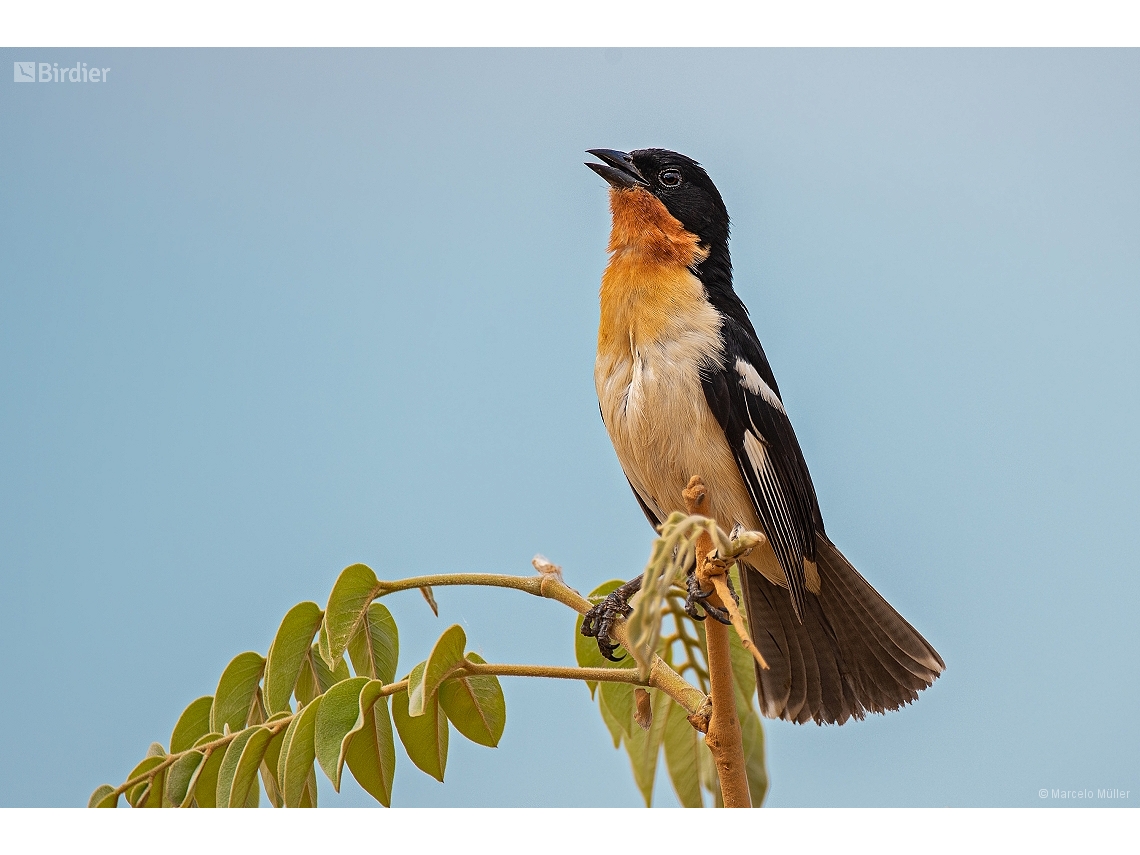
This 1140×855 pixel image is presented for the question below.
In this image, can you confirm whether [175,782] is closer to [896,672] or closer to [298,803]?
[298,803]

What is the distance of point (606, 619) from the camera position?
157cm

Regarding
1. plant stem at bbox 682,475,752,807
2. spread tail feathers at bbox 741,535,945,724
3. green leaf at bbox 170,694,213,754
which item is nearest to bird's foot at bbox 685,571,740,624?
plant stem at bbox 682,475,752,807

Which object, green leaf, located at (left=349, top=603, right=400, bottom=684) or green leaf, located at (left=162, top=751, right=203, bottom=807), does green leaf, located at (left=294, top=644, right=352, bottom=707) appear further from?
green leaf, located at (left=162, top=751, right=203, bottom=807)

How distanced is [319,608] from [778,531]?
2.78 ft

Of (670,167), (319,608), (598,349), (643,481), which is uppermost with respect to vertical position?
(670,167)

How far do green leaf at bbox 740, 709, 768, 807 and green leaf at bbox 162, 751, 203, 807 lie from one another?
2.92 ft

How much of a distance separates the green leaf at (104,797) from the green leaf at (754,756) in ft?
3.26

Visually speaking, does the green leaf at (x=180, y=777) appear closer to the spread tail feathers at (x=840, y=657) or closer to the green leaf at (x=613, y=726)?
the green leaf at (x=613, y=726)

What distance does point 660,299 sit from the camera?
1799mm

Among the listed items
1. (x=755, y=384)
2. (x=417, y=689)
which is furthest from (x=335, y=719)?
(x=755, y=384)

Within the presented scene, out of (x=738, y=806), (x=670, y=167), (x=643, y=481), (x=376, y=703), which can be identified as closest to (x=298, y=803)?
(x=376, y=703)

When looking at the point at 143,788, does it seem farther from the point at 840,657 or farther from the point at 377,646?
the point at 840,657

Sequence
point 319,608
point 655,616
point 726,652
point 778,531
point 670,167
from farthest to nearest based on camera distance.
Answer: point 670,167 < point 778,531 < point 319,608 < point 726,652 < point 655,616

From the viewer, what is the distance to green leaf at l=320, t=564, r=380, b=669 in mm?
1267
